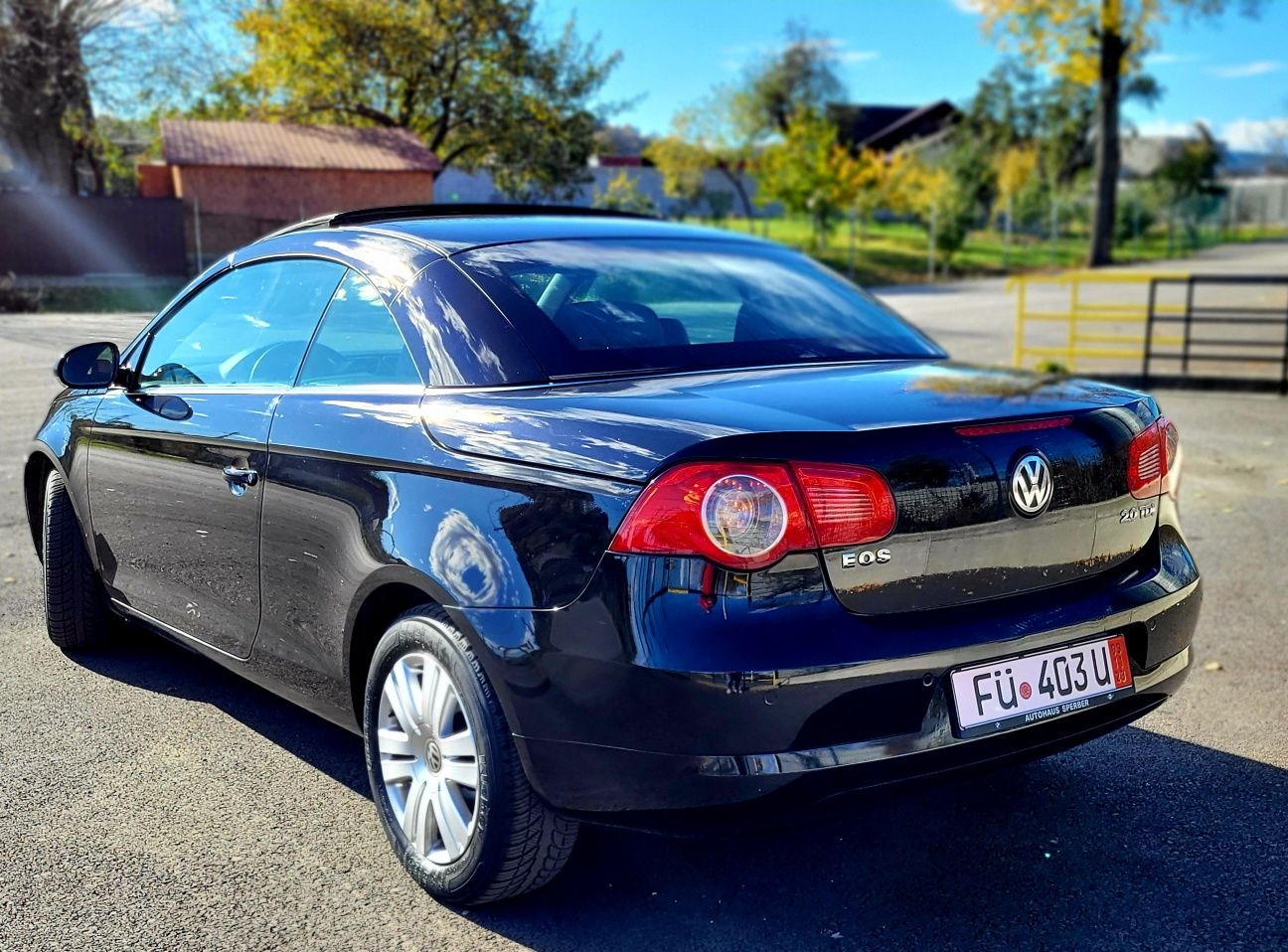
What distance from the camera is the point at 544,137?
Result: 35.3 m

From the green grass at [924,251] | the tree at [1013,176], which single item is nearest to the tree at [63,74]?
the green grass at [924,251]

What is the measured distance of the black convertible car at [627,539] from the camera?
99.7 inches

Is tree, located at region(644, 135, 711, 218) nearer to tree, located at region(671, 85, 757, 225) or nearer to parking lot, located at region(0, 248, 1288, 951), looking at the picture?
tree, located at region(671, 85, 757, 225)

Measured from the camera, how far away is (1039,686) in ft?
9.21

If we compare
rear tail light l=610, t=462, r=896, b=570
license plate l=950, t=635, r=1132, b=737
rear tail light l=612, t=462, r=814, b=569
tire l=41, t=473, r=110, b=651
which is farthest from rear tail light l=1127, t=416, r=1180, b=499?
tire l=41, t=473, r=110, b=651

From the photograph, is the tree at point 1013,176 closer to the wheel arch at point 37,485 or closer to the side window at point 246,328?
the wheel arch at point 37,485

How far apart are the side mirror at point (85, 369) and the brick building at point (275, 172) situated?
82.2 feet

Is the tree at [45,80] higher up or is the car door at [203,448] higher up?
the tree at [45,80]

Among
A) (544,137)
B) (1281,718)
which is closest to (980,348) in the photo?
(1281,718)

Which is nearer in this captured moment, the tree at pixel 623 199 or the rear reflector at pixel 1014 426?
the rear reflector at pixel 1014 426

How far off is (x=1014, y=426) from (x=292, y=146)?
31.1 m

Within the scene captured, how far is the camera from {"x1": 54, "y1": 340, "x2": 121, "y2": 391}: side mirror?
14.5 feet

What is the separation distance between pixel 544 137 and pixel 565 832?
112 feet

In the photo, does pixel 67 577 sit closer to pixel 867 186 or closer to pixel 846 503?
pixel 846 503
